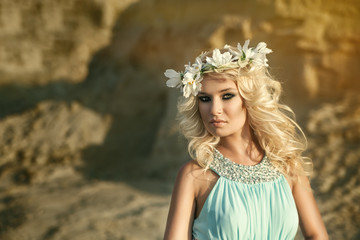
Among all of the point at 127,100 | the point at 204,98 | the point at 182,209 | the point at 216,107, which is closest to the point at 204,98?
the point at 204,98

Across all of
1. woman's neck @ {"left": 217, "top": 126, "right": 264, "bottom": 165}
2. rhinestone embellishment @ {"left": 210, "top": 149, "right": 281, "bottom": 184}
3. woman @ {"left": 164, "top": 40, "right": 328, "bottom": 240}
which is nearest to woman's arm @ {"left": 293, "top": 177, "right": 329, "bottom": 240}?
woman @ {"left": 164, "top": 40, "right": 328, "bottom": 240}

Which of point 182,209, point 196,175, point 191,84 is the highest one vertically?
point 191,84

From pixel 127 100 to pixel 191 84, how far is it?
690cm

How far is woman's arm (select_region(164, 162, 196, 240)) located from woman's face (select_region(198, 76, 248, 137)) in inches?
9.2

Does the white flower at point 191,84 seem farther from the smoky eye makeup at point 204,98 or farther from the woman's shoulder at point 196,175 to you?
the woman's shoulder at point 196,175

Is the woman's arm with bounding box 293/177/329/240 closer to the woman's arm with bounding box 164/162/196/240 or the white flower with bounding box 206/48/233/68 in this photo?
the woman's arm with bounding box 164/162/196/240

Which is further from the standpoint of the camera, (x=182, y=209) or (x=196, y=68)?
(x=196, y=68)

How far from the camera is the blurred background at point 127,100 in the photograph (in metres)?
5.61

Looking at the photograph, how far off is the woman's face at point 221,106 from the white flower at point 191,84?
0.10ft

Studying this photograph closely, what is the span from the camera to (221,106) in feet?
6.32

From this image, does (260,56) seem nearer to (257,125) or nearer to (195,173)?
(257,125)

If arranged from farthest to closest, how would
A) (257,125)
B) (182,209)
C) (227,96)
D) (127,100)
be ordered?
(127,100), (257,125), (227,96), (182,209)

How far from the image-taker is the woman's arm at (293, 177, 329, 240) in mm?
1948

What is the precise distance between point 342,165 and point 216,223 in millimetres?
4185
